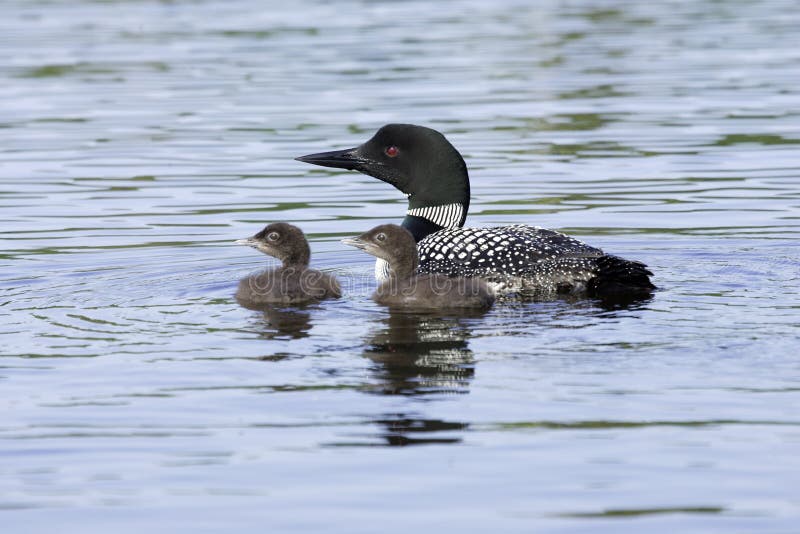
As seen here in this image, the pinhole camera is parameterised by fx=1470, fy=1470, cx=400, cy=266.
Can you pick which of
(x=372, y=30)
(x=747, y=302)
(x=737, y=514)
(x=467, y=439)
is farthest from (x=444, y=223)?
(x=372, y=30)

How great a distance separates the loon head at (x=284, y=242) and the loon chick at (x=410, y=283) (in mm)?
467

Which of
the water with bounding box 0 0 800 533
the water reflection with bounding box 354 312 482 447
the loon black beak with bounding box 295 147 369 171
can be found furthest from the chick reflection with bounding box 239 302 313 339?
the loon black beak with bounding box 295 147 369 171

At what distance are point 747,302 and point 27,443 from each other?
3.20 metres

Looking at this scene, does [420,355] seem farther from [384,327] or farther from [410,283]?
[410,283]

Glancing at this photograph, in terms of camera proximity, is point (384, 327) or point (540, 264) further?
point (540, 264)

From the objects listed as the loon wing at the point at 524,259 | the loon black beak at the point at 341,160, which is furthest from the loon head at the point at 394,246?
the loon black beak at the point at 341,160

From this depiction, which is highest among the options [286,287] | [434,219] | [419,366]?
[434,219]

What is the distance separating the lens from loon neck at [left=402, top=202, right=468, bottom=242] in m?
7.70

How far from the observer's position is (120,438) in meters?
4.54

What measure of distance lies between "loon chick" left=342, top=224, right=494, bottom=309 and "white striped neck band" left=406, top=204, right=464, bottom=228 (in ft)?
2.72

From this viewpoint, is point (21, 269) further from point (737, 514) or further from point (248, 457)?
point (737, 514)

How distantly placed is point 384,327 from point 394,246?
0.82m

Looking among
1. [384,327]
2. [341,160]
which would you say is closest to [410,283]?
[384,327]

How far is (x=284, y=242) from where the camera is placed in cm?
732
